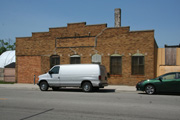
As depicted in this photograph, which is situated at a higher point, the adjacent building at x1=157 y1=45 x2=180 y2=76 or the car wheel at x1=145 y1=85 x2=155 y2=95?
the adjacent building at x1=157 y1=45 x2=180 y2=76

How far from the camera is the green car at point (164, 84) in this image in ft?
45.5

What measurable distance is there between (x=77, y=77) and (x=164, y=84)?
20.5ft

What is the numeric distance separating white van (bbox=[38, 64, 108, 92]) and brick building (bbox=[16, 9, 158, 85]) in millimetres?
5537

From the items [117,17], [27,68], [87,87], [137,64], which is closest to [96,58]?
[137,64]

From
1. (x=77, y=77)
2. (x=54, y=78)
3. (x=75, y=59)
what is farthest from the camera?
(x=75, y=59)

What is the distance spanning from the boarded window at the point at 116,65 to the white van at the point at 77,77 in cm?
541

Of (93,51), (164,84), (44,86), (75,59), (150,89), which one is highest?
(93,51)

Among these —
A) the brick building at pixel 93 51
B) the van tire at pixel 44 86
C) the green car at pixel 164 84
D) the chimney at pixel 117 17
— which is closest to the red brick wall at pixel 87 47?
the brick building at pixel 93 51

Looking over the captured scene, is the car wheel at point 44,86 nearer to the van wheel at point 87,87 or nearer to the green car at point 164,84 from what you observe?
the van wheel at point 87,87

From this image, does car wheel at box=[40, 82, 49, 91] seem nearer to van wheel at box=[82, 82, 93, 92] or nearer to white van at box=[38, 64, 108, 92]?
white van at box=[38, 64, 108, 92]

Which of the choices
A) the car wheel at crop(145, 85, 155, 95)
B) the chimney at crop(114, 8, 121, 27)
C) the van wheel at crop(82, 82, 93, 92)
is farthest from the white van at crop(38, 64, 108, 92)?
the chimney at crop(114, 8, 121, 27)

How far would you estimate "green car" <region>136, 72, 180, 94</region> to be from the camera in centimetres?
1388

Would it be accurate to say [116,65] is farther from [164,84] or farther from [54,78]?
[164,84]

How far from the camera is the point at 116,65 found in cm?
2228
